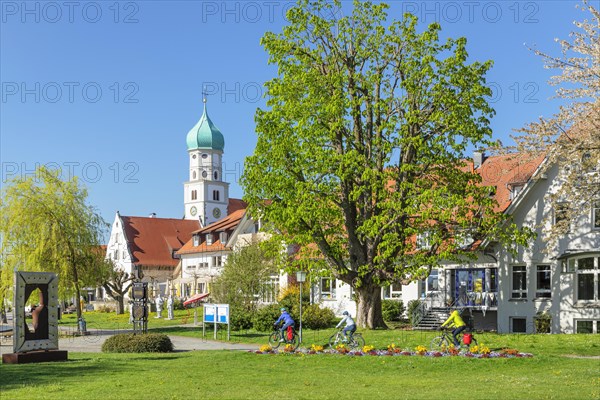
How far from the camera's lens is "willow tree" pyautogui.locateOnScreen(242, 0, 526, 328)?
38719 mm

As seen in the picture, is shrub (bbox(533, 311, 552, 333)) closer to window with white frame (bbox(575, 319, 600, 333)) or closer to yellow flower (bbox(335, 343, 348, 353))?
window with white frame (bbox(575, 319, 600, 333))

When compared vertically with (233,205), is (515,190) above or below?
below

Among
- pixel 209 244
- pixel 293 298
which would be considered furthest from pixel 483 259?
pixel 209 244

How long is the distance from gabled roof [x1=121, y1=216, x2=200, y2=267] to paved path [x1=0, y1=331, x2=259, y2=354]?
5347 cm

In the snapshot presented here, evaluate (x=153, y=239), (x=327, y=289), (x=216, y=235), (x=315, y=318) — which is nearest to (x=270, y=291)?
(x=327, y=289)

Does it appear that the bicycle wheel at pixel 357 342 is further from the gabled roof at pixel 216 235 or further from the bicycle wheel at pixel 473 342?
the gabled roof at pixel 216 235

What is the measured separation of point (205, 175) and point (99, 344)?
97.4 meters

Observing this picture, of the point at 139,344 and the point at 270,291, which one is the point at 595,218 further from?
the point at 139,344

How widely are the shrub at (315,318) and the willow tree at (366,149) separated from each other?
4431 mm

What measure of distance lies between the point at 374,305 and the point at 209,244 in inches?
1765

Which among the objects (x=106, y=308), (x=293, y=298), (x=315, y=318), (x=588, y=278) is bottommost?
(x=106, y=308)

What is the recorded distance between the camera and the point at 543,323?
42094 mm

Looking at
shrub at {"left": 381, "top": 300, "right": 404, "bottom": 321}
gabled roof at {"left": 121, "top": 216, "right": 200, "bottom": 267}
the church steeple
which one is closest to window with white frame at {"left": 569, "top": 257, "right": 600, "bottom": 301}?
shrub at {"left": 381, "top": 300, "right": 404, "bottom": 321}

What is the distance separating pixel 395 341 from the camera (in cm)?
3400
